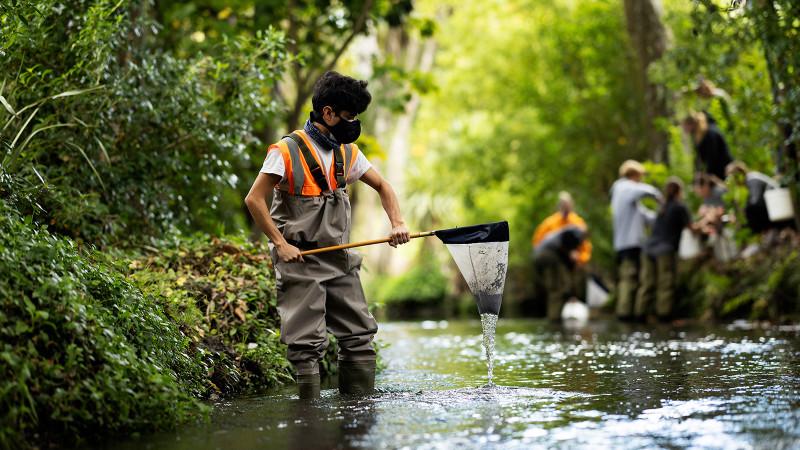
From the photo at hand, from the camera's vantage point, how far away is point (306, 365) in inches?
261

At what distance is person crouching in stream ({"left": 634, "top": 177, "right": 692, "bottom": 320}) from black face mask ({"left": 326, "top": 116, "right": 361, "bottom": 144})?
983cm

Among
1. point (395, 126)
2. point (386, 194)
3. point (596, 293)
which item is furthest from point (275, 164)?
point (395, 126)

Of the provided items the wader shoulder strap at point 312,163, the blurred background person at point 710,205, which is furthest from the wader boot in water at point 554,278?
the wader shoulder strap at point 312,163

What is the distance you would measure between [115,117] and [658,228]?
897cm

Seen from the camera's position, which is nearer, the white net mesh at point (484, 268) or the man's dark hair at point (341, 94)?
the man's dark hair at point (341, 94)

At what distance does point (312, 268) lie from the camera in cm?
670

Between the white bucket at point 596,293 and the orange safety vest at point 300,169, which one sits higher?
the orange safety vest at point 300,169

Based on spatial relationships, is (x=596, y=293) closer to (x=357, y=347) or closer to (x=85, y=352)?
(x=357, y=347)

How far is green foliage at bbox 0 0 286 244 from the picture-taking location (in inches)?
323

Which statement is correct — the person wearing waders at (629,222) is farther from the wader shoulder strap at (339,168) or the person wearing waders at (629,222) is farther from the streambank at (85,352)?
the streambank at (85,352)

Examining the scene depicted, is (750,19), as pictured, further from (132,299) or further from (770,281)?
(132,299)

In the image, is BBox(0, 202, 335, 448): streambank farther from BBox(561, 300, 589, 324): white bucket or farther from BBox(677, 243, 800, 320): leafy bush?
BBox(561, 300, 589, 324): white bucket

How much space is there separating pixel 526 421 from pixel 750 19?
24.9ft

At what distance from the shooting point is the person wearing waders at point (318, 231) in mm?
6562
